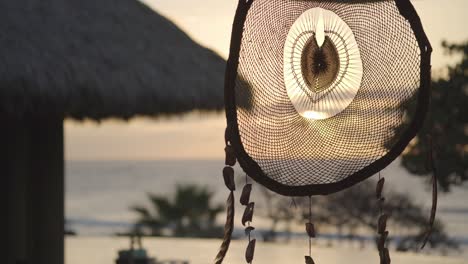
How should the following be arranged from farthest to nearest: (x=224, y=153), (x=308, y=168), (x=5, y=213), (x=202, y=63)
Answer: (x=202, y=63) → (x=5, y=213) → (x=308, y=168) → (x=224, y=153)

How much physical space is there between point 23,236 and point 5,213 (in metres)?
0.15

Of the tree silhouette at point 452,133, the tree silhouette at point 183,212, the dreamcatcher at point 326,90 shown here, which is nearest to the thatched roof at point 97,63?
the dreamcatcher at point 326,90

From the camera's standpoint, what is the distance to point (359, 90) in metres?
1.28

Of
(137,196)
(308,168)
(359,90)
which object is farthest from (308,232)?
(137,196)

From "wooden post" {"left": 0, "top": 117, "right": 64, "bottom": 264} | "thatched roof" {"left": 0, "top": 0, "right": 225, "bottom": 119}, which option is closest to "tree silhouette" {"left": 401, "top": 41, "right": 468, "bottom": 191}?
"thatched roof" {"left": 0, "top": 0, "right": 225, "bottom": 119}

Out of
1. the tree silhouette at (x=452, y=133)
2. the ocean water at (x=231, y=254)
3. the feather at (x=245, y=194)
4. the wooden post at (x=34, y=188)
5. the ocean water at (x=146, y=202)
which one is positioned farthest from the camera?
the tree silhouette at (x=452, y=133)

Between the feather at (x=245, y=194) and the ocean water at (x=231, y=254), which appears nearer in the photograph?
the feather at (x=245, y=194)

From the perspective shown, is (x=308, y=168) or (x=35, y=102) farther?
(x=35, y=102)

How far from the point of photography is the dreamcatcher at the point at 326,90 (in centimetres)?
119

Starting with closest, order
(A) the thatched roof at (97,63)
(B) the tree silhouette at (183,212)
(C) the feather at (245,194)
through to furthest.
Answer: (C) the feather at (245,194)
(A) the thatched roof at (97,63)
(B) the tree silhouette at (183,212)

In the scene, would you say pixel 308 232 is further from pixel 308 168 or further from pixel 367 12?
pixel 367 12

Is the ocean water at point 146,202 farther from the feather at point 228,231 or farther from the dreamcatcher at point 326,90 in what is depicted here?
the feather at point 228,231

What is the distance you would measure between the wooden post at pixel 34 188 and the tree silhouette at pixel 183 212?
32.6 feet

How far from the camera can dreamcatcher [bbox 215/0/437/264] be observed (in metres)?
1.19
